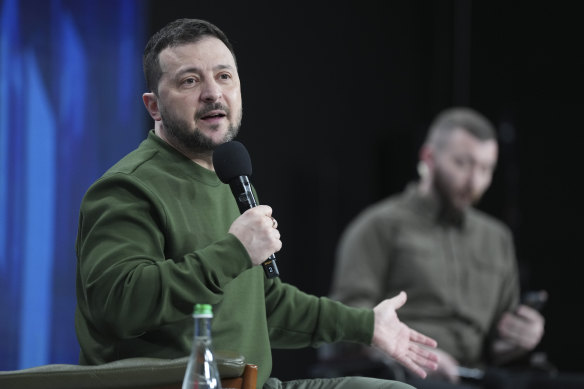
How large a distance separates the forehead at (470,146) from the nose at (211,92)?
2.21 m

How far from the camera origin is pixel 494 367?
3.54 metres

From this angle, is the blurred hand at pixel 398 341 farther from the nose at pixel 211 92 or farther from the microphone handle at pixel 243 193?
the nose at pixel 211 92

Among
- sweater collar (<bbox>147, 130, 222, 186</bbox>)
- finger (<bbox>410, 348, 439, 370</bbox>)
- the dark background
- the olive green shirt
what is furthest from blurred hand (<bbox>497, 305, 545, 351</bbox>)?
sweater collar (<bbox>147, 130, 222, 186</bbox>)

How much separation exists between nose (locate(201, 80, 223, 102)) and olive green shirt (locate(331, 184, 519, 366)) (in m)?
1.88

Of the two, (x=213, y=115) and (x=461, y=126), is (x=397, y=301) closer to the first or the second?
(x=213, y=115)

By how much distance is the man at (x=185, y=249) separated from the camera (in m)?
1.57

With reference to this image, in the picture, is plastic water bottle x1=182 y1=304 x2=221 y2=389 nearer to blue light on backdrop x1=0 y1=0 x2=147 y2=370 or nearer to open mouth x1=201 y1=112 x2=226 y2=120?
open mouth x1=201 y1=112 x2=226 y2=120

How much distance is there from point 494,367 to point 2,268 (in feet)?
6.56

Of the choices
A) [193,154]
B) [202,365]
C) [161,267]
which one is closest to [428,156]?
[193,154]

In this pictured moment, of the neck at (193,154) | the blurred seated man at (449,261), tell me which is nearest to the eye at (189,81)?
the neck at (193,154)

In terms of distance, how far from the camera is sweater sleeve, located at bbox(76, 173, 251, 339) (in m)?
1.55

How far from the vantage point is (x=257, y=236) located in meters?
1.59

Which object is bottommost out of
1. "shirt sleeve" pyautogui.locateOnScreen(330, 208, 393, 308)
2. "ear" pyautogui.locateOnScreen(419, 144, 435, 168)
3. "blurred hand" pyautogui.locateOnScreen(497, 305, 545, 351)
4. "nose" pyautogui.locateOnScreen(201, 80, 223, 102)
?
"blurred hand" pyautogui.locateOnScreen(497, 305, 545, 351)

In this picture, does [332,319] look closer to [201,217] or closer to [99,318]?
[201,217]
